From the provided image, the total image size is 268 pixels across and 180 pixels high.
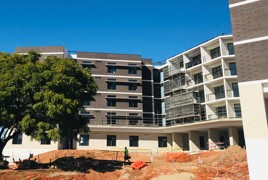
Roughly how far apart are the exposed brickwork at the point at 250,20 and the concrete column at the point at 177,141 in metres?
31.0

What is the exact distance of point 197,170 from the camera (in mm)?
24531

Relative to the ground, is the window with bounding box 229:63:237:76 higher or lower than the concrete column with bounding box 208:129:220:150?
higher

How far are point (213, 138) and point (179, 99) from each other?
30.3 feet

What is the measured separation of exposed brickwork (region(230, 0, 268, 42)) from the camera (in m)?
17.7

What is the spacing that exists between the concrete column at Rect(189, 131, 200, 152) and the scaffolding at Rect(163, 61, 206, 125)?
86.8 inches

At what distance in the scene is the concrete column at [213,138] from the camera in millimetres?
39594

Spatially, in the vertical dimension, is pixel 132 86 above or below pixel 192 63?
below

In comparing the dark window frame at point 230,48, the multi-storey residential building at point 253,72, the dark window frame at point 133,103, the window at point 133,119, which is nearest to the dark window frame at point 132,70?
the dark window frame at point 133,103

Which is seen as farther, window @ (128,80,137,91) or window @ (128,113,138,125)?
window @ (128,80,137,91)

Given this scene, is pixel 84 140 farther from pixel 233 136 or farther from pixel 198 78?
pixel 233 136

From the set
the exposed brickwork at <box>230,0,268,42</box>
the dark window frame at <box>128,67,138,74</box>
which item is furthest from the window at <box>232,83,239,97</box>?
the exposed brickwork at <box>230,0,268,42</box>

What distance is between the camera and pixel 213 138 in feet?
132

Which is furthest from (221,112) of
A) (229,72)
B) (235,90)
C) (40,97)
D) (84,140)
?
(40,97)

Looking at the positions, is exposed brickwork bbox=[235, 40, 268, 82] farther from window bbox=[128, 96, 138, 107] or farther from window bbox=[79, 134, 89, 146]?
window bbox=[128, 96, 138, 107]
